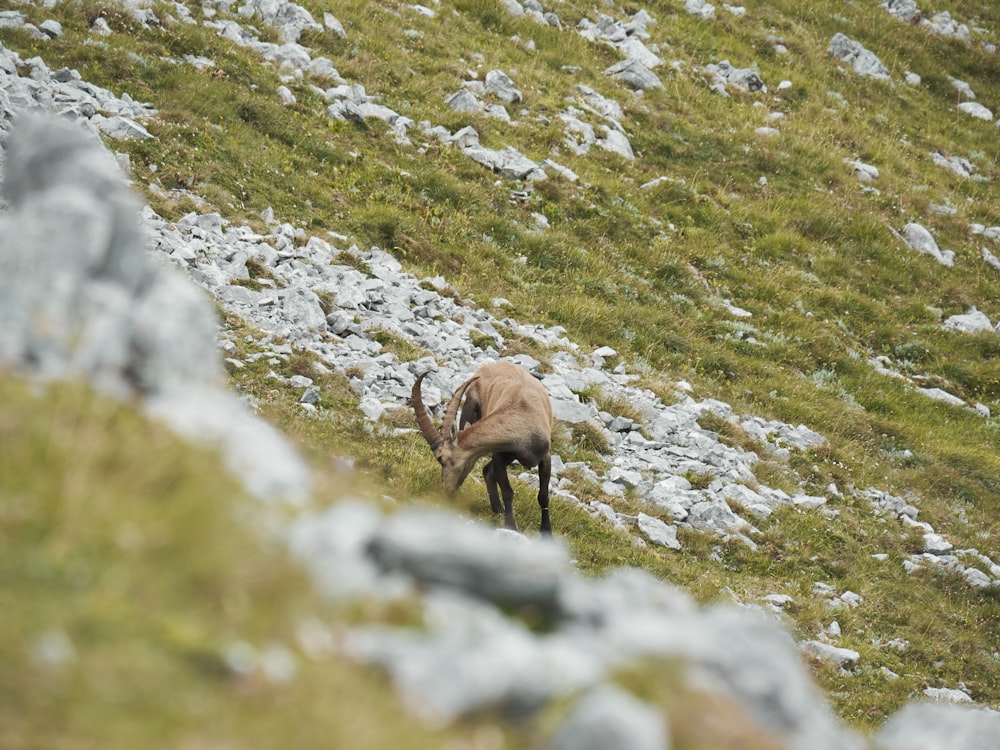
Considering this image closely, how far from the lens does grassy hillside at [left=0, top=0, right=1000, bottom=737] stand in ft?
49.3

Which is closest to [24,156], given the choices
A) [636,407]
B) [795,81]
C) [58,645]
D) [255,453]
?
[255,453]

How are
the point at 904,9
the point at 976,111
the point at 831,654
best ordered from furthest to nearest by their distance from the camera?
the point at 904,9
the point at 976,111
the point at 831,654

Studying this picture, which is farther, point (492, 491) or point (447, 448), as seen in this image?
point (492, 491)

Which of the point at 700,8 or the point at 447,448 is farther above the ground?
the point at 700,8

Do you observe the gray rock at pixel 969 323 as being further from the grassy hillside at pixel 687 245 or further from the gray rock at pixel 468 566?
the gray rock at pixel 468 566

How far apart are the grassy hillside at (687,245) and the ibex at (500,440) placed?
460mm

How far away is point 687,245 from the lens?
25.5m

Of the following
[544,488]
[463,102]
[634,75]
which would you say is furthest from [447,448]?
[634,75]

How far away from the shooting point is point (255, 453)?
17.0ft

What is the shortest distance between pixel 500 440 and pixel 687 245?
13110mm

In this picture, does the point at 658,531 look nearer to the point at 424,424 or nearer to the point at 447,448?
the point at 447,448

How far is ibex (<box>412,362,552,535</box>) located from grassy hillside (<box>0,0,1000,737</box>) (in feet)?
1.51

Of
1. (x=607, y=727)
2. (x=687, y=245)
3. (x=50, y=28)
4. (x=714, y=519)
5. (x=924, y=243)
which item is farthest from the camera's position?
(x=924, y=243)

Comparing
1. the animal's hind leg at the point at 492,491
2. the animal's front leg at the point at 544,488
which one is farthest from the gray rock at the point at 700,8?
the animal's front leg at the point at 544,488
